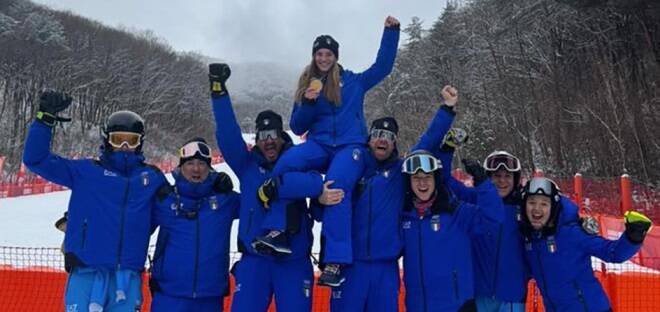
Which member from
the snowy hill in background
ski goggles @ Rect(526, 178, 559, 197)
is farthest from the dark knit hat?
the snowy hill in background

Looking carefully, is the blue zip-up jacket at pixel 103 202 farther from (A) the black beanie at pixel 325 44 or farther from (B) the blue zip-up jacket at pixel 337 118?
(A) the black beanie at pixel 325 44

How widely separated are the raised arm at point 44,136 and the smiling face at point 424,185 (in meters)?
2.66

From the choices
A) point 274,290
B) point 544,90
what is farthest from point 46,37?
point 274,290

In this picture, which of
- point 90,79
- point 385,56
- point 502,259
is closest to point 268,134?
point 385,56

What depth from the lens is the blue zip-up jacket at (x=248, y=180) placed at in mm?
4297

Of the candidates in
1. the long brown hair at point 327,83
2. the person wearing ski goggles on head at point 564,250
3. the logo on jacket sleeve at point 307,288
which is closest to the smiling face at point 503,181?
the person wearing ski goggles on head at point 564,250

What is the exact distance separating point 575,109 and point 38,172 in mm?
24835

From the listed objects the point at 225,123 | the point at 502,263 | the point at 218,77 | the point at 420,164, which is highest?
the point at 218,77

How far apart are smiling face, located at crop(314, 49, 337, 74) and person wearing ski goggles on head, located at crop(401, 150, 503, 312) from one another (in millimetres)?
1083

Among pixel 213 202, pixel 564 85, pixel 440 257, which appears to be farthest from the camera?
pixel 564 85

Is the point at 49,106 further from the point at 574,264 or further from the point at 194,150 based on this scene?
the point at 574,264

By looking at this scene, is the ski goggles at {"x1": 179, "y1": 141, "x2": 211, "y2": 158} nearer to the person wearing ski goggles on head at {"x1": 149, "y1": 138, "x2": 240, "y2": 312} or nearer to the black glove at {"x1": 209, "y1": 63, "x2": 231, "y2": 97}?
the person wearing ski goggles on head at {"x1": 149, "y1": 138, "x2": 240, "y2": 312}

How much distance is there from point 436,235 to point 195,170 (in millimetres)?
1939

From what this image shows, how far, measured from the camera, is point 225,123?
4570 mm
